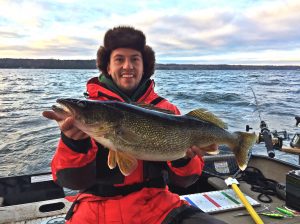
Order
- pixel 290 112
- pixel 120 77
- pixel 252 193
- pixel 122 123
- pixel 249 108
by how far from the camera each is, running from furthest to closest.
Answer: pixel 249 108 < pixel 290 112 < pixel 252 193 < pixel 120 77 < pixel 122 123

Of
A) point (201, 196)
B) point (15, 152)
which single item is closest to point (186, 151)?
point (201, 196)

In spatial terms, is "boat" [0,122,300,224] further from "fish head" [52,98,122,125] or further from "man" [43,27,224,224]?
"fish head" [52,98,122,125]

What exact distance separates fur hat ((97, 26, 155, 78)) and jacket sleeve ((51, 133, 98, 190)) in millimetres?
1177

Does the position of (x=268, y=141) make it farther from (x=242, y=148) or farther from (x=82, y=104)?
(x=82, y=104)

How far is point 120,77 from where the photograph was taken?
3.86m

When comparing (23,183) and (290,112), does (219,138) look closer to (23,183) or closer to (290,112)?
(23,183)

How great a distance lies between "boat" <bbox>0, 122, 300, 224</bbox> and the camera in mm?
4621

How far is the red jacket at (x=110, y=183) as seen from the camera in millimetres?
3227

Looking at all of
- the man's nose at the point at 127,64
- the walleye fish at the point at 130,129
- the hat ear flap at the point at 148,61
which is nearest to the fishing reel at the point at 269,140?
the hat ear flap at the point at 148,61

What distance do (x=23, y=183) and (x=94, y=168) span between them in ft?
8.85

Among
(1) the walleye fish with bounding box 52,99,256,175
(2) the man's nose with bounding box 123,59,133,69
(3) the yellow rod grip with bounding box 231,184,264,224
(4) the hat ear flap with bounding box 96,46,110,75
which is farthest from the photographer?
(3) the yellow rod grip with bounding box 231,184,264,224

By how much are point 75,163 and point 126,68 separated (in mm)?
1204

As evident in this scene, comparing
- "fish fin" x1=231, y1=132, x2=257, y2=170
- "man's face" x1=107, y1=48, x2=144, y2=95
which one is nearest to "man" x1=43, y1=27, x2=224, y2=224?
"man's face" x1=107, y1=48, x2=144, y2=95

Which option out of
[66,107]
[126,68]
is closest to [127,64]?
[126,68]
